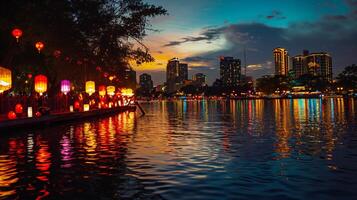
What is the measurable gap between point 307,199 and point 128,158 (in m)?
7.32

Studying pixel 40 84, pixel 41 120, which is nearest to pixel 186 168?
pixel 41 120

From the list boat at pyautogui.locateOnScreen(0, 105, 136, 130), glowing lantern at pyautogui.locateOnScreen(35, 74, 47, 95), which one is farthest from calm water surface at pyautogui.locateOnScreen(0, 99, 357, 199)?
glowing lantern at pyautogui.locateOnScreen(35, 74, 47, 95)

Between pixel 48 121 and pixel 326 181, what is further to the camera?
pixel 48 121

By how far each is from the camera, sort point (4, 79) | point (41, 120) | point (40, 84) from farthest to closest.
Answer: point (40, 84) → point (41, 120) → point (4, 79)

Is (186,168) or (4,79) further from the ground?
(4,79)

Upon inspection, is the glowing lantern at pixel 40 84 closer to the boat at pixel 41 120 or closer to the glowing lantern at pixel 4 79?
the boat at pixel 41 120

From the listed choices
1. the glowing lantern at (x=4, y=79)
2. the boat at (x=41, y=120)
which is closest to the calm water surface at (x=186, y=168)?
the boat at (x=41, y=120)

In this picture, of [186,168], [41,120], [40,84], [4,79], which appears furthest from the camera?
[40,84]

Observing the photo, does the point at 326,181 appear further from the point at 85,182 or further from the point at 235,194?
the point at 85,182

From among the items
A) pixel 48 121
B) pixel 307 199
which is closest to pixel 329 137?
pixel 307 199

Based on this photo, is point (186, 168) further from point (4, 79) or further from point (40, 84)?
point (40, 84)

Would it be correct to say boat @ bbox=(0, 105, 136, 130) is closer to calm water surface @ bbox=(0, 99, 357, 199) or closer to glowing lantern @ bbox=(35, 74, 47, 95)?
glowing lantern @ bbox=(35, 74, 47, 95)

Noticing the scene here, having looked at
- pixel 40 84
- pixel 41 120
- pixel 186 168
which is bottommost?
pixel 186 168

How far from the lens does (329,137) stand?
827 inches
